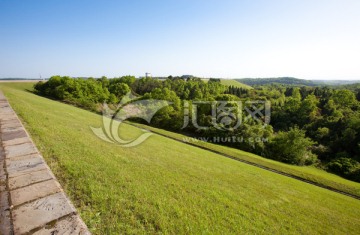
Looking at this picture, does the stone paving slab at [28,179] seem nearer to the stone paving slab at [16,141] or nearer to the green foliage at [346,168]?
the stone paving slab at [16,141]

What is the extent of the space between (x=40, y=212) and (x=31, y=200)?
314mm

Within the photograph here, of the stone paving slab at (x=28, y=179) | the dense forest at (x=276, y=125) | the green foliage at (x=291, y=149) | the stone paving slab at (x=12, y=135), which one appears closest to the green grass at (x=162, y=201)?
the stone paving slab at (x=12, y=135)

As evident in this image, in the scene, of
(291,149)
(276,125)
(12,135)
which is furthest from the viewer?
(276,125)

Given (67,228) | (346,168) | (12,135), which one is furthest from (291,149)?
(12,135)

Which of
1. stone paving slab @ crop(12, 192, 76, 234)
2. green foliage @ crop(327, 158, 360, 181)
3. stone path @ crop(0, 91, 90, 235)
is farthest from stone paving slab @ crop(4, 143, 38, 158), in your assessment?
green foliage @ crop(327, 158, 360, 181)

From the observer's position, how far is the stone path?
2.12 m

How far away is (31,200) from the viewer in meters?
2.48

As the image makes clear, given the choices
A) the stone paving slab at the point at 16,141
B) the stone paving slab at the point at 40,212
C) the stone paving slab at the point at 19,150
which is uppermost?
the stone paving slab at the point at 16,141

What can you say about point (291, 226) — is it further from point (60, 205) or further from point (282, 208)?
point (60, 205)

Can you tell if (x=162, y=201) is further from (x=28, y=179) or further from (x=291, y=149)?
(x=291, y=149)

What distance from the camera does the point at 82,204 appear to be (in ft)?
11.1

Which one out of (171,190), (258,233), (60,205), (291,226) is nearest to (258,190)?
(291,226)

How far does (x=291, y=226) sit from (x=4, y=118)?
33.9 ft

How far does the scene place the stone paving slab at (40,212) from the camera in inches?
83.2
